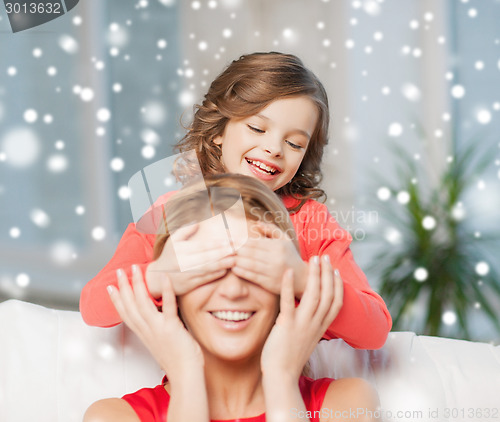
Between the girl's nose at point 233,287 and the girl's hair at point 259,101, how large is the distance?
0.49m

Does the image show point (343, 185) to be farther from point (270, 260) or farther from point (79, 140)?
point (270, 260)

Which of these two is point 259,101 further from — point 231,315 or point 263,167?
point 231,315

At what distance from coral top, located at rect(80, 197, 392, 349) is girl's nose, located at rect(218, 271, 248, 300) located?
167mm

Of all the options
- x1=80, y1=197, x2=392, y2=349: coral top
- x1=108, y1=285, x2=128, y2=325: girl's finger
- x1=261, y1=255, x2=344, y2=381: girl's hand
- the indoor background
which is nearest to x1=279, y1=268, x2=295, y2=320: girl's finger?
x1=261, y1=255, x2=344, y2=381: girl's hand

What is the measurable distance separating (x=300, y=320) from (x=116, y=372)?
501 millimetres

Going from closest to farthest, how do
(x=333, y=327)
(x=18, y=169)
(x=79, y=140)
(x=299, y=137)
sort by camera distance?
(x=333, y=327) → (x=299, y=137) → (x=18, y=169) → (x=79, y=140)

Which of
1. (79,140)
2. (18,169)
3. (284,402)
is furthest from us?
(79,140)

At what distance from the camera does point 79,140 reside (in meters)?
2.10

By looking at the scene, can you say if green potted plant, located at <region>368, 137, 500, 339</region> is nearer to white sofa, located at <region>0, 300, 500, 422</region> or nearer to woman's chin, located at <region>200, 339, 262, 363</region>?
white sofa, located at <region>0, 300, 500, 422</region>

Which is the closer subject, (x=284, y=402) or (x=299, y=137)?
(x=284, y=402)

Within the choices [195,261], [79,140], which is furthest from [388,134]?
[195,261]

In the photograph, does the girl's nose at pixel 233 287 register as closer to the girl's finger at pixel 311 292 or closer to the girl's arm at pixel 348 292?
the girl's finger at pixel 311 292

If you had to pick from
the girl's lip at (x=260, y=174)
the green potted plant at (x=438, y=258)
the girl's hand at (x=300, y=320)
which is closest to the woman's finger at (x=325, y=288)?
the girl's hand at (x=300, y=320)

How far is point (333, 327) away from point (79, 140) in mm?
1410
